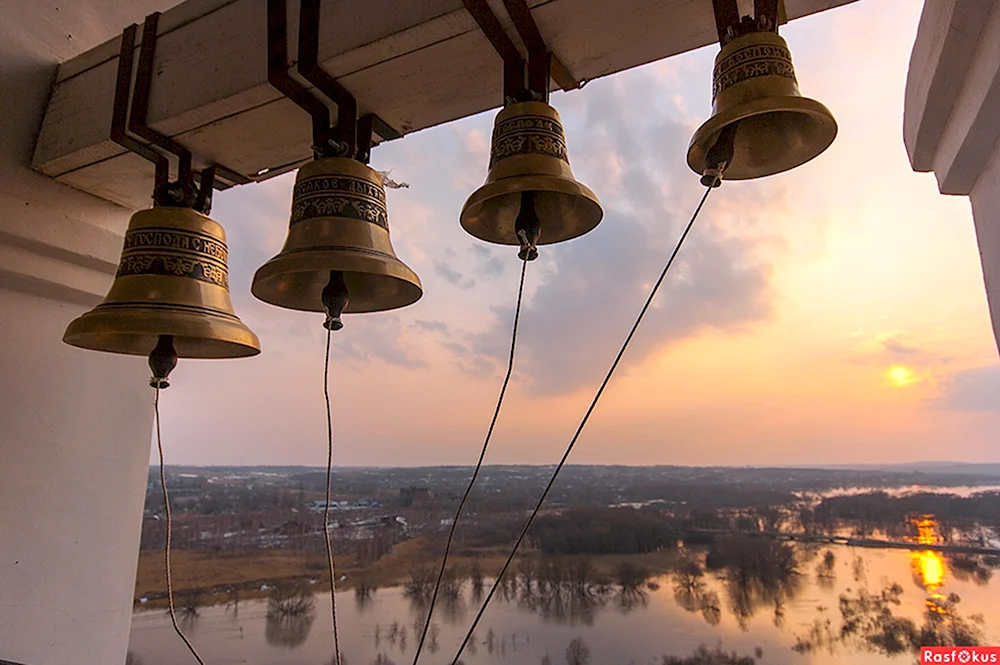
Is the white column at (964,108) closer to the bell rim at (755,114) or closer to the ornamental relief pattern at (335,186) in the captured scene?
the bell rim at (755,114)

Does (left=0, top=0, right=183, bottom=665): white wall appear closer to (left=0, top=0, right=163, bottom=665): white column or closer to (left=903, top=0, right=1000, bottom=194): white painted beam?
(left=0, top=0, right=163, bottom=665): white column

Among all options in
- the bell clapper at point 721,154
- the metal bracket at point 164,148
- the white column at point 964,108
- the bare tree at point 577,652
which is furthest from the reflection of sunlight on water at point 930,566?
the metal bracket at point 164,148

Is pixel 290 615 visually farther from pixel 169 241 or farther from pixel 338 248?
pixel 338 248

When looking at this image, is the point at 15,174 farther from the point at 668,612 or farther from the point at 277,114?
the point at 668,612

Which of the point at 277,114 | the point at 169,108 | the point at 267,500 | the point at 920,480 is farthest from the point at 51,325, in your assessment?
the point at 920,480

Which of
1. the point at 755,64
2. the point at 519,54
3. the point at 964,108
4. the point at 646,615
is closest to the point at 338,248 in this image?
the point at 519,54
